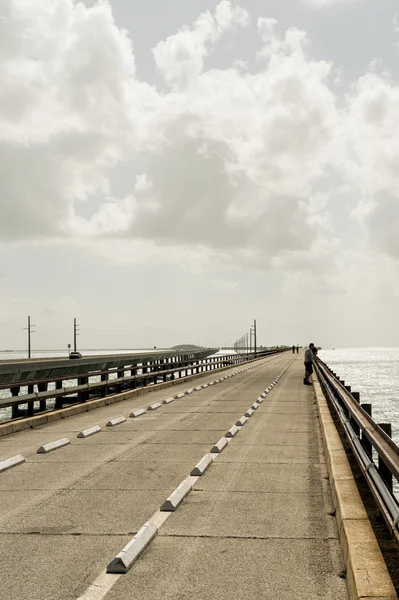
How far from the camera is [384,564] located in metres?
5.24

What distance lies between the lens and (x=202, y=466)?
10172 mm

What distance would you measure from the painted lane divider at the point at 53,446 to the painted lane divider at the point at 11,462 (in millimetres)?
636

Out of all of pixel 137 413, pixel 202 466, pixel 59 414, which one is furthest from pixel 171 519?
pixel 137 413

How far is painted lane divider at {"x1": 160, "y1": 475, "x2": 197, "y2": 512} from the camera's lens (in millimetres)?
7752

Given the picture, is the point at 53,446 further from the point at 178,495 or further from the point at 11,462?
the point at 178,495

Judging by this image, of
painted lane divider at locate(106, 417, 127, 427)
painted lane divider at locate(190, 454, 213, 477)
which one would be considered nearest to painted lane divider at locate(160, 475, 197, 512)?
painted lane divider at locate(190, 454, 213, 477)

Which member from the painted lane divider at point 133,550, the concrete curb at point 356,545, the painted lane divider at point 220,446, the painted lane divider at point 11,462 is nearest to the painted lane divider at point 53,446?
the painted lane divider at point 11,462

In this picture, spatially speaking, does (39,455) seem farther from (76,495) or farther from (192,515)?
(192,515)

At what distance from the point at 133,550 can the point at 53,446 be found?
6.69 m

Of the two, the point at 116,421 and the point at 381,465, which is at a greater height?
the point at 381,465

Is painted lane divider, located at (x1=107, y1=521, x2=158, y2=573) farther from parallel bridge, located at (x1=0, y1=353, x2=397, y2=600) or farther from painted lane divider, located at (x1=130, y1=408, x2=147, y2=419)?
painted lane divider, located at (x1=130, y1=408, x2=147, y2=419)

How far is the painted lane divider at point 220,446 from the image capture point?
11.9 metres

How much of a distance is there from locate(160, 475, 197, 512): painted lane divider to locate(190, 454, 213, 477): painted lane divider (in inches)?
6.7

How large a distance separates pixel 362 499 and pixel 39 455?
20.9ft
